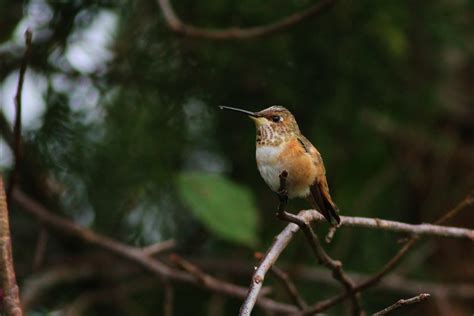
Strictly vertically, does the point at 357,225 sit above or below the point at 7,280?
below

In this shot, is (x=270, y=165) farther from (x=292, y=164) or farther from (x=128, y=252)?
(x=128, y=252)

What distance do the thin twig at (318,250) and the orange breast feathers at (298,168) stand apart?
0.40 feet

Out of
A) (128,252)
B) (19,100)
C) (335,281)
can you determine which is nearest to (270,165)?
(19,100)

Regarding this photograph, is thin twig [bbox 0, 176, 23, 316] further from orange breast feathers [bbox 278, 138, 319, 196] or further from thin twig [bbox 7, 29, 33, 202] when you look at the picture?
orange breast feathers [bbox 278, 138, 319, 196]

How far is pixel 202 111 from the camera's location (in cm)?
420

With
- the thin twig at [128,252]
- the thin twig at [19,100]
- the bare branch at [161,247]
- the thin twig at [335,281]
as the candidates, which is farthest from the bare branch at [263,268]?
the thin twig at [335,281]

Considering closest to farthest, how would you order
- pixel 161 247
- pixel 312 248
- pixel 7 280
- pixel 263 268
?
pixel 7 280 < pixel 263 268 < pixel 312 248 < pixel 161 247

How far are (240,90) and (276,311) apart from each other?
55.9 inches

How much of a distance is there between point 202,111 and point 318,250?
2.08 m

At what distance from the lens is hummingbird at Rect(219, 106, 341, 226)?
7.29 feet

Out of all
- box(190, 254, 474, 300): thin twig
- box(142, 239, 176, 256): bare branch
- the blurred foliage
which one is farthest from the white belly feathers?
box(190, 254, 474, 300): thin twig

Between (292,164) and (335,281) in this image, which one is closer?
(292,164)

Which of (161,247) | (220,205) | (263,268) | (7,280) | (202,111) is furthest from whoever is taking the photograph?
(202,111)

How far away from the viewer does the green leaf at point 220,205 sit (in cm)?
373
